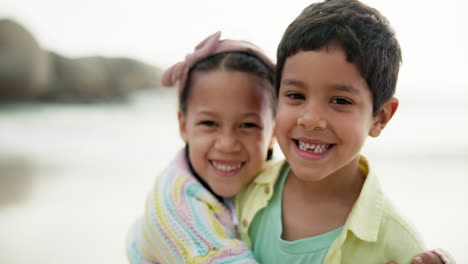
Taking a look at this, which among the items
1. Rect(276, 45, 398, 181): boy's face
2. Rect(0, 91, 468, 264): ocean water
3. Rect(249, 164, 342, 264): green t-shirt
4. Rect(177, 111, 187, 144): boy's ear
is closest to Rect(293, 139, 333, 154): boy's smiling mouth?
Rect(276, 45, 398, 181): boy's face

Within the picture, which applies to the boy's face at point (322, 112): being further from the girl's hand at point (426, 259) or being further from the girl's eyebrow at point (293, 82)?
Result: the girl's hand at point (426, 259)

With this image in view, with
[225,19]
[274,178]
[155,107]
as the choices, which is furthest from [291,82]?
[155,107]

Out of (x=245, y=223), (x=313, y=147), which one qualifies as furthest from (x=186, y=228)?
(x=313, y=147)

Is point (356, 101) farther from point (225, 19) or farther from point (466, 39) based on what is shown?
point (466, 39)

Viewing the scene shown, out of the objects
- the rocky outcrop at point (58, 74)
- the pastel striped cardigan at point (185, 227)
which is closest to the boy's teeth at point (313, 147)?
the pastel striped cardigan at point (185, 227)

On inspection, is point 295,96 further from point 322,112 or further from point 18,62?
point 18,62

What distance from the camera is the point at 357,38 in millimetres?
1063

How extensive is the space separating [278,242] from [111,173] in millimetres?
2812

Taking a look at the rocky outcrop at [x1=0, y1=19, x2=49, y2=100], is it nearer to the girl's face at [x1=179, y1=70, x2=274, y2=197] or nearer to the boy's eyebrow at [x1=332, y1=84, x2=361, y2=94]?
the girl's face at [x1=179, y1=70, x2=274, y2=197]

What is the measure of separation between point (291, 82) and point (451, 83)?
542 cm

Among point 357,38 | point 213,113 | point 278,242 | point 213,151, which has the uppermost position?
point 357,38

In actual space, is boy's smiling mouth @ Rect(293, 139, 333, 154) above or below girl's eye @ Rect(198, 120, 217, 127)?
below

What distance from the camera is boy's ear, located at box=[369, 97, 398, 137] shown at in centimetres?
118

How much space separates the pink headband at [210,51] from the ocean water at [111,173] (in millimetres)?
1266
